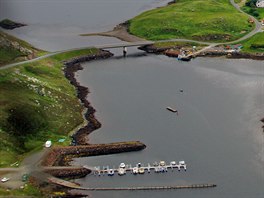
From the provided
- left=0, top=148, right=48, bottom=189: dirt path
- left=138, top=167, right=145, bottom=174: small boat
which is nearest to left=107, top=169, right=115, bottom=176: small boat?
left=138, top=167, right=145, bottom=174: small boat

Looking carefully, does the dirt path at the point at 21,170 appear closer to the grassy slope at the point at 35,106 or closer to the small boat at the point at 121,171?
Result: the grassy slope at the point at 35,106

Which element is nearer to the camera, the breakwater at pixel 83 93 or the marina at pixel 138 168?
the marina at pixel 138 168

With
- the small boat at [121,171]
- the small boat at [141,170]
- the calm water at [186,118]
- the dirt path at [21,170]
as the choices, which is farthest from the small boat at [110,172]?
the dirt path at [21,170]

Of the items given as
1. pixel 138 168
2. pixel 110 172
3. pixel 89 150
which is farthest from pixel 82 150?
pixel 138 168

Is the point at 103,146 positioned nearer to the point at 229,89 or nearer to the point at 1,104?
the point at 1,104

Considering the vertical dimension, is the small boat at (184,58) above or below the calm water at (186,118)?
above
